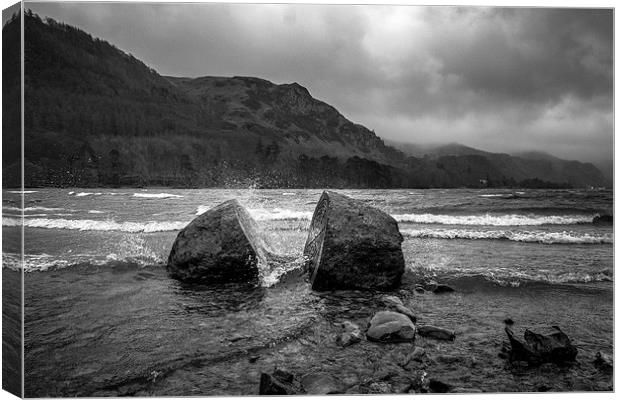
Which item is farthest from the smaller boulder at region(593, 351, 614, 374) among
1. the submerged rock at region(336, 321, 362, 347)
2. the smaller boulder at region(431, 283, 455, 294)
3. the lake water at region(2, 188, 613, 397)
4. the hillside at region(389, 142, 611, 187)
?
the submerged rock at region(336, 321, 362, 347)

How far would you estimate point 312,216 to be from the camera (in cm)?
658

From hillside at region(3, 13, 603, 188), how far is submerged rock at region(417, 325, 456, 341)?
8.36ft

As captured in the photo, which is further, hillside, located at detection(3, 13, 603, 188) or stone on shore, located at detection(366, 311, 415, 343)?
hillside, located at detection(3, 13, 603, 188)

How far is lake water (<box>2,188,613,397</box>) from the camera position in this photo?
3.70 meters

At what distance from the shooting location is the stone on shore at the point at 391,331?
4.01 m

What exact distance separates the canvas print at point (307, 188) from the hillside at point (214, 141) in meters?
0.03

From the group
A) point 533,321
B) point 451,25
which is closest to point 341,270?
point 533,321

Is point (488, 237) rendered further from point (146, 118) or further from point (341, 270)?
point (146, 118)

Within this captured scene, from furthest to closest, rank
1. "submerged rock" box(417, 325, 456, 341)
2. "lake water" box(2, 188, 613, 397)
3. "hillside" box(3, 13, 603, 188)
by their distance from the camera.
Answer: "hillside" box(3, 13, 603, 188), "submerged rock" box(417, 325, 456, 341), "lake water" box(2, 188, 613, 397)

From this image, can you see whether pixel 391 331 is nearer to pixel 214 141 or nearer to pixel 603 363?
pixel 603 363

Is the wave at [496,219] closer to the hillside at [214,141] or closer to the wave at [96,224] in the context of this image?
the hillside at [214,141]

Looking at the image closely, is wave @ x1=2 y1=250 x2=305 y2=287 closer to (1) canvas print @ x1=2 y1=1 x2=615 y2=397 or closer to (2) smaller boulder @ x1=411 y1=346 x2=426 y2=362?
(1) canvas print @ x1=2 y1=1 x2=615 y2=397

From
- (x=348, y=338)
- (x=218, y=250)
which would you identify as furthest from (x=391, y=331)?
(x=218, y=250)

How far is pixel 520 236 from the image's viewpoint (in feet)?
22.5
